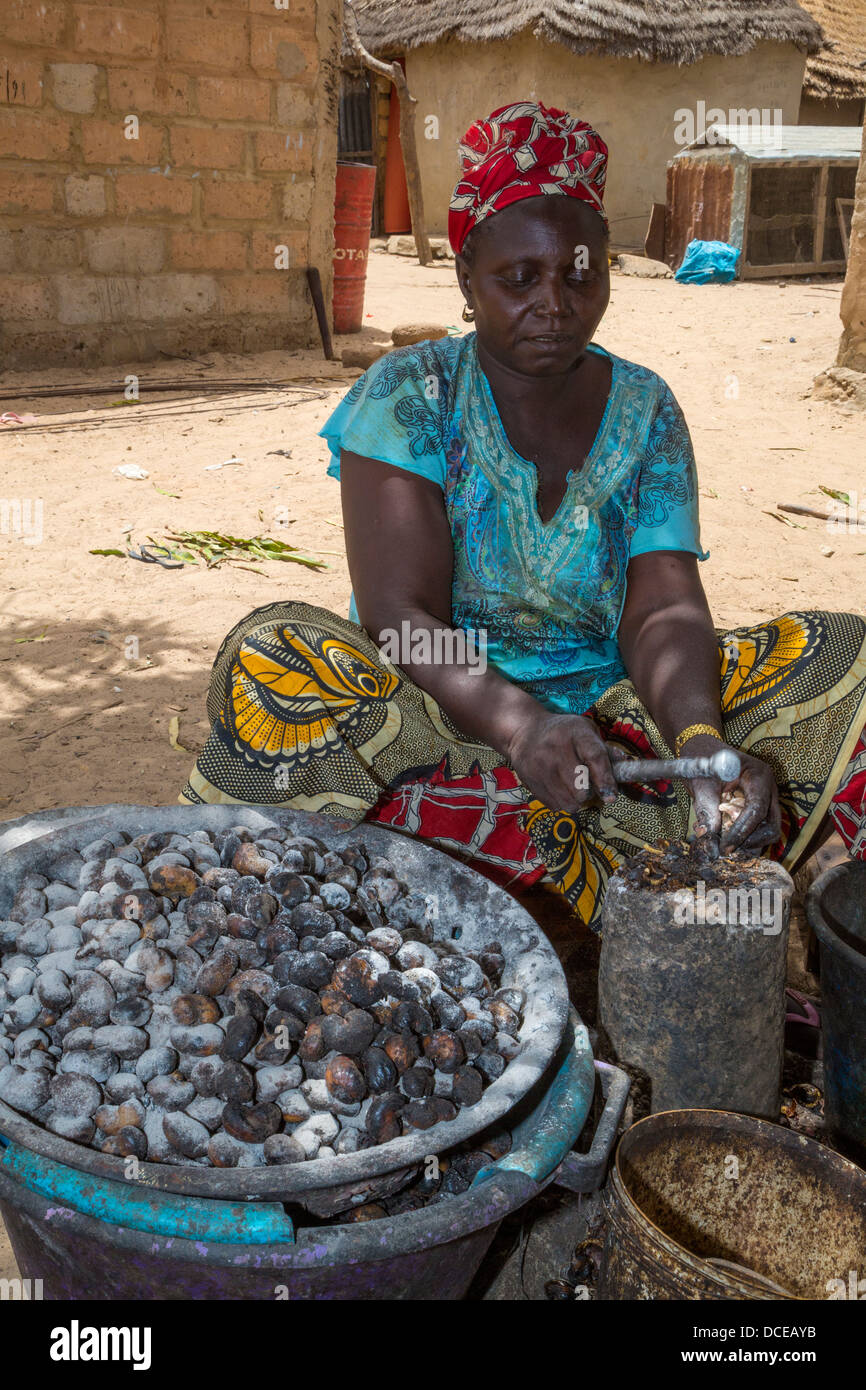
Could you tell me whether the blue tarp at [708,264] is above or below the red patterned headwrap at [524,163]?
above

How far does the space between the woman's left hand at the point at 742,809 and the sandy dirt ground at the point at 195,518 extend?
177cm

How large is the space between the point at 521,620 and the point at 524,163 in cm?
90

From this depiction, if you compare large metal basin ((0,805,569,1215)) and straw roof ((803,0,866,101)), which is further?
straw roof ((803,0,866,101))

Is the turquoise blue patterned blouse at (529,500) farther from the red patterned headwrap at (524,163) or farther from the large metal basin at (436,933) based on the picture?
the large metal basin at (436,933)

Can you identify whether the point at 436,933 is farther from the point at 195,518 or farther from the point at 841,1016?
the point at 195,518

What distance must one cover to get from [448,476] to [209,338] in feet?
22.1

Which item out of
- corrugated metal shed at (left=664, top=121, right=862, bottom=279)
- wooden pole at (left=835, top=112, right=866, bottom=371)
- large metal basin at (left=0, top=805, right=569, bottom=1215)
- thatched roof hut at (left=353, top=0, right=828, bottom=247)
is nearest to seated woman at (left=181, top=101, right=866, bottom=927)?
large metal basin at (left=0, top=805, right=569, bottom=1215)

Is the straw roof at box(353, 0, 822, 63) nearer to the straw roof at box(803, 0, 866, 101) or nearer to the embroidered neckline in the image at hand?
the straw roof at box(803, 0, 866, 101)

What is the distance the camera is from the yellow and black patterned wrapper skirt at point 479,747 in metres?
1.94

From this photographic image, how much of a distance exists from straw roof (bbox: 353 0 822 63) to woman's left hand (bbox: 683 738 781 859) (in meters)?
15.2

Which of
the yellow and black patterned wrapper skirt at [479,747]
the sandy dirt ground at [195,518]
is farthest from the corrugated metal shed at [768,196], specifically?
the yellow and black patterned wrapper skirt at [479,747]

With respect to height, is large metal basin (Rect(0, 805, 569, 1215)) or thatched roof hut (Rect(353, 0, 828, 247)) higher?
thatched roof hut (Rect(353, 0, 828, 247))

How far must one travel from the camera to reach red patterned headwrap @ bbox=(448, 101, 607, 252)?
2.08 m

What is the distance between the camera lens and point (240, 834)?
69.5 inches
